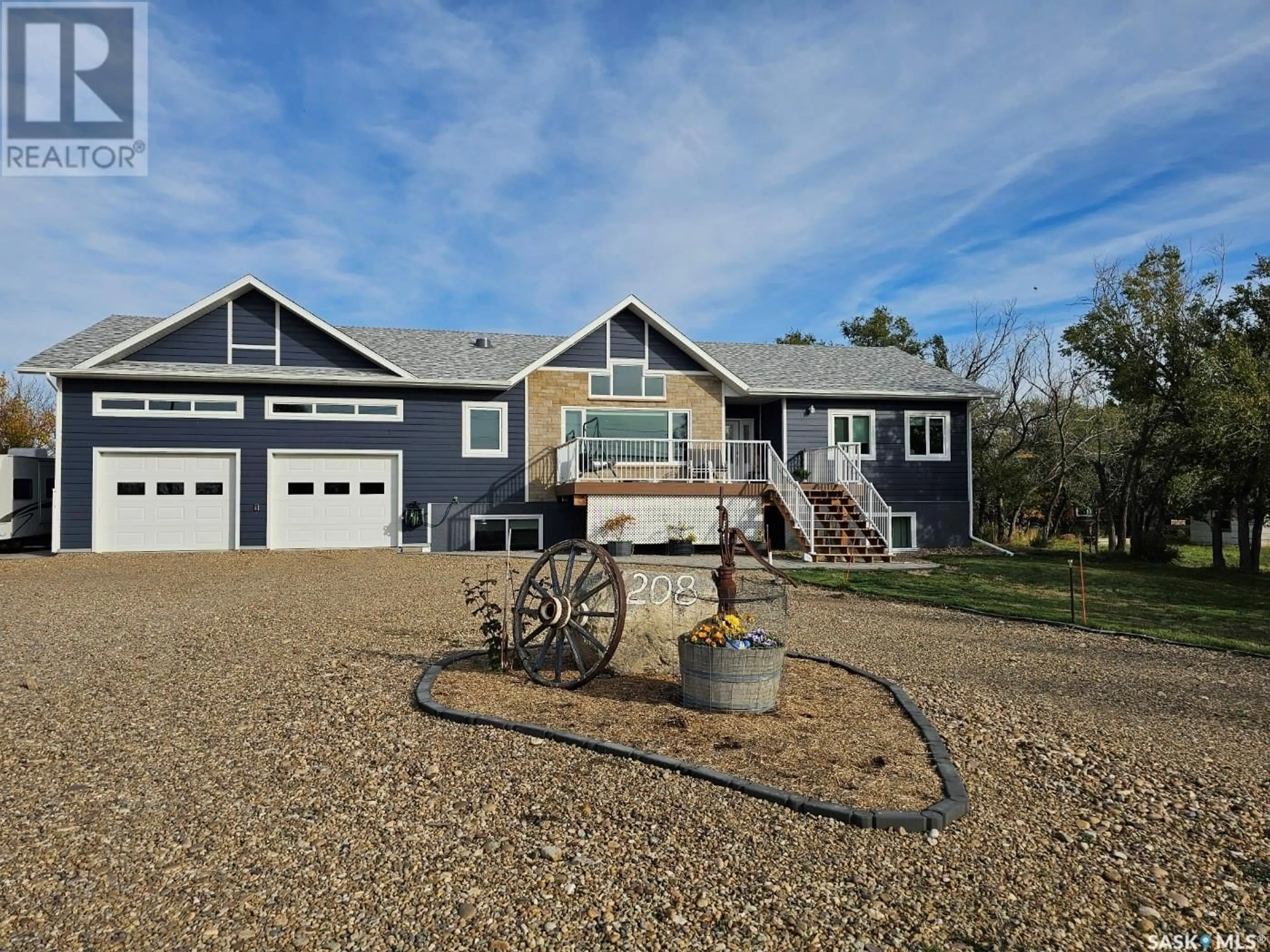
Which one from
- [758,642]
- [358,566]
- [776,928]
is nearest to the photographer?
[776,928]

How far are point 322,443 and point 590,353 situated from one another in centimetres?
649

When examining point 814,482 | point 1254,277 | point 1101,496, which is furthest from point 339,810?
point 1101,496

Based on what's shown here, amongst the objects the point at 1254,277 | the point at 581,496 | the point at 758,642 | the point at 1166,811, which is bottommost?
the point at 1166,811

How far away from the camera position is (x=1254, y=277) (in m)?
18.0

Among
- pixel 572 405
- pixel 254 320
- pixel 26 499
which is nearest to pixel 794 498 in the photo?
pixel 572 405

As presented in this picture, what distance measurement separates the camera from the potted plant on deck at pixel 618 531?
17.3 meters

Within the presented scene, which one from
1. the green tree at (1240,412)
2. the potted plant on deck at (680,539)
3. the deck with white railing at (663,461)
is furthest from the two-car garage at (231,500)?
the green tree at (1240,412)

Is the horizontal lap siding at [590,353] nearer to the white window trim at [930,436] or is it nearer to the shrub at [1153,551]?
the white window trim at [930,436]

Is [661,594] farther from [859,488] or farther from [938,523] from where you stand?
[938,523]

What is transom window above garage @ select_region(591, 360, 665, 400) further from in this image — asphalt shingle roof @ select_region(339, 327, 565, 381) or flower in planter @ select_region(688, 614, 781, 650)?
flower in planter @ select_region(688, 614, 781, 650)

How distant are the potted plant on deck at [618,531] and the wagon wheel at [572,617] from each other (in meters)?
10.5

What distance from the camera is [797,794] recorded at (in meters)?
4.12

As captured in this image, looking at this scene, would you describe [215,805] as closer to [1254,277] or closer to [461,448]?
[461,448]

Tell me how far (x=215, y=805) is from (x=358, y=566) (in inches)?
463
